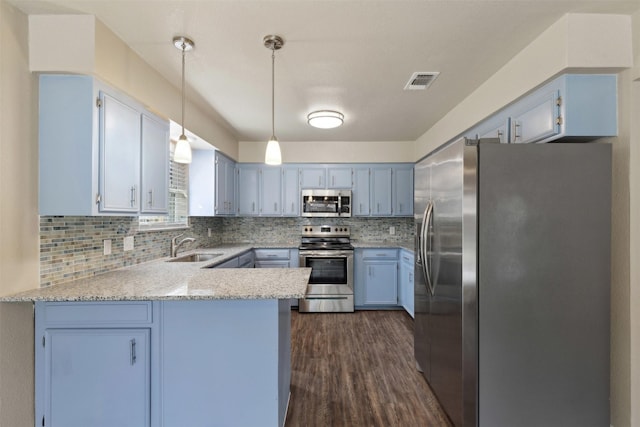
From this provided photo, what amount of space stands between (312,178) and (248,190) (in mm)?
1019

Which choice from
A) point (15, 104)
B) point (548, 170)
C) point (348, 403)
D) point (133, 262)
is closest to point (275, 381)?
point (348, 403)

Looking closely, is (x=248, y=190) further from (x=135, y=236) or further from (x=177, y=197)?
(x=135, y=236)

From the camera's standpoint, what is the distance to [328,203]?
15.0 ft

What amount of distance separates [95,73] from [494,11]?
7.58 feet

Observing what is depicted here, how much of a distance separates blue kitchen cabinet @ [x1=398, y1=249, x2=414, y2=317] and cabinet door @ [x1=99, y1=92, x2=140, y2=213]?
10.1 feet

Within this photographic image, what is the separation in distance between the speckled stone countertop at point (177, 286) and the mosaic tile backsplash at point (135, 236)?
4.4 inches

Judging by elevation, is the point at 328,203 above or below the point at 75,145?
below

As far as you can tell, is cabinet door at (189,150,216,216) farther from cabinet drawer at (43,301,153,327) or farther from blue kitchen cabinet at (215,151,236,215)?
cabinet drawer at (43,301,153,327)

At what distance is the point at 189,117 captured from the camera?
9.75 ft

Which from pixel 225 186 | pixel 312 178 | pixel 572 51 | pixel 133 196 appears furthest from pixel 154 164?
pixel 572 51

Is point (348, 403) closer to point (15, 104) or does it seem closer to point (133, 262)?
point (133, 262)

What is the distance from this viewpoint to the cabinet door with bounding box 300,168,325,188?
4652 millimetres

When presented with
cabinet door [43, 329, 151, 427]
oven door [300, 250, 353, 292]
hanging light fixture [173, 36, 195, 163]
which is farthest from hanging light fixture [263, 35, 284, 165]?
oven door [300, 250, 353, 292]

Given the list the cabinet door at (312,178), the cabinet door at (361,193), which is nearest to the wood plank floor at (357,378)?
the cabinet door at (361,193)
